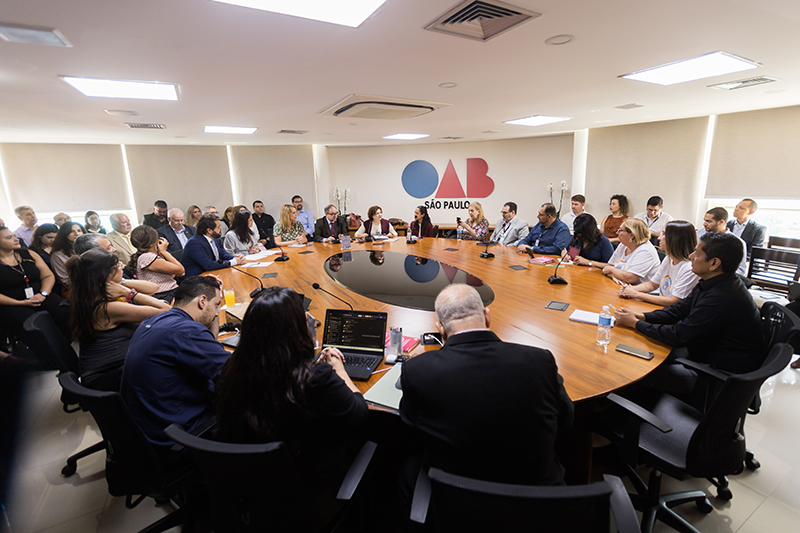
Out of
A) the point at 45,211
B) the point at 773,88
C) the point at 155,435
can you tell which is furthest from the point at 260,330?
the point at 45,211

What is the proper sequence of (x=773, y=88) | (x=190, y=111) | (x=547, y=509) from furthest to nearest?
1. (x=190, y=111)
2. (x=773, y=88)
3. (x=547, y=509)

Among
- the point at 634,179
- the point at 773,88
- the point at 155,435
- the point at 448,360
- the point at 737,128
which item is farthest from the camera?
the point at 634,179

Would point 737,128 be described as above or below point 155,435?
above

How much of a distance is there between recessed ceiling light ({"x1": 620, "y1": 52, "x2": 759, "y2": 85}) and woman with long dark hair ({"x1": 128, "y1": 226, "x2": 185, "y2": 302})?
4725 millimetres

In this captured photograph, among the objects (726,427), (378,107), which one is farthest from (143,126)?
(726,427)

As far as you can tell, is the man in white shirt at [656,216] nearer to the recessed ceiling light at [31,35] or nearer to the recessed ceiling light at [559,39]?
the recessed ceiling light at [559,39]

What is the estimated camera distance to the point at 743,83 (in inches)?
146

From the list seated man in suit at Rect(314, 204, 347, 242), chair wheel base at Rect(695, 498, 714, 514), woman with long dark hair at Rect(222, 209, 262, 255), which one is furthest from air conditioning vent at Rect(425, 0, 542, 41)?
seated man in suit at Rect(314, 204, 347, 242)

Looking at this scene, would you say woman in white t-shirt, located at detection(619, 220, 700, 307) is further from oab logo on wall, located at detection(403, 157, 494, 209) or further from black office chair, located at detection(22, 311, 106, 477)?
oab logo on wall, located at detection(403, 157, 494, 209)

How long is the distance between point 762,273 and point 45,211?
12.5 metres

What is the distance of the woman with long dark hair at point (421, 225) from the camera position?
7.04m

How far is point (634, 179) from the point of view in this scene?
7.16 meters

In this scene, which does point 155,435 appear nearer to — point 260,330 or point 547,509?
point 260,330

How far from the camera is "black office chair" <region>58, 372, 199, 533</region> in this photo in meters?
1.47
